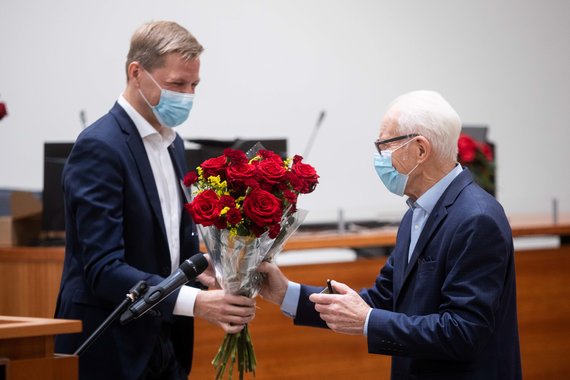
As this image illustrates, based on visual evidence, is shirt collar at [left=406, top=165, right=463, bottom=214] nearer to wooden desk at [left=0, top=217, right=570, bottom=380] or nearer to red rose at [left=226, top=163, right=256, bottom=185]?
red rose at [left=226, top=163, right=256, bottom=185]

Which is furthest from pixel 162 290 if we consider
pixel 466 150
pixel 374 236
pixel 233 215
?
pixel 466 150

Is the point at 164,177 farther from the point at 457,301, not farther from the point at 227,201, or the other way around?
the point at 457,301

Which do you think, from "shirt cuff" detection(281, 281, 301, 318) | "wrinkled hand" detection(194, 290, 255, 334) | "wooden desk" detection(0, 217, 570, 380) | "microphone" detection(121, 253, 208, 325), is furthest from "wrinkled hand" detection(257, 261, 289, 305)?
"wooden desk" detection(0, 217, 570, 380)

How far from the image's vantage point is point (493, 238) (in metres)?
2.56

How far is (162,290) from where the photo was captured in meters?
2.37

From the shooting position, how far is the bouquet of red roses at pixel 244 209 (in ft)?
8.56

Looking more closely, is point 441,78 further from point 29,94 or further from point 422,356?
point 422,356

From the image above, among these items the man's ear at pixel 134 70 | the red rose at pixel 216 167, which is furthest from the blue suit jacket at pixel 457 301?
the man's ear at pixel 134 70

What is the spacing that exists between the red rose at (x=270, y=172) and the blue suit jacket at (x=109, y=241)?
417 mm

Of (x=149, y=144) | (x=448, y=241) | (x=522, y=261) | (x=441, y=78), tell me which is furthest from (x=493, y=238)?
(x=441, y=78)

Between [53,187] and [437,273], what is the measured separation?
2774 mm

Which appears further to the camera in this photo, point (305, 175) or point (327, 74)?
point (327, 74)

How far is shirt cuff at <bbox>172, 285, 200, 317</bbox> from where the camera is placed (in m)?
2.83

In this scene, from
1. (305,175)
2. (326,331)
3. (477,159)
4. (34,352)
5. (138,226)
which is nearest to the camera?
(34,352)
